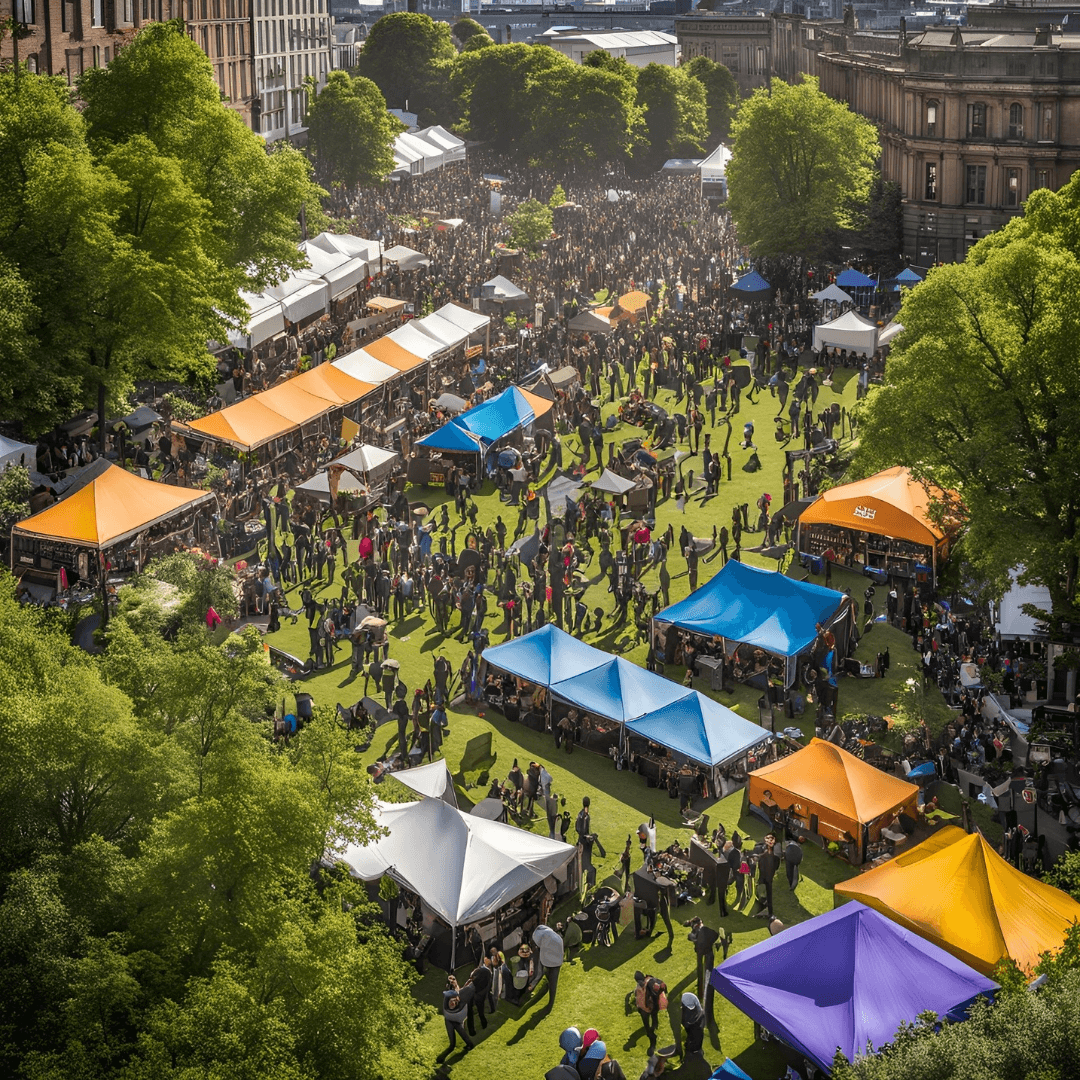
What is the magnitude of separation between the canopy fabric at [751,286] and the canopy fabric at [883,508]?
27053 millimetres

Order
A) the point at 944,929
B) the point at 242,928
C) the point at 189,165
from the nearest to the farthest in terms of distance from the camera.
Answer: the point at 242,928 < the point at 944,929 < the point at 189,165

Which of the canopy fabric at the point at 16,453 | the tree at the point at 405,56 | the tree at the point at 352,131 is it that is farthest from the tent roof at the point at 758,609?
the tree at the point at 405,56

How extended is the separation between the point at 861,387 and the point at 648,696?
893 inches

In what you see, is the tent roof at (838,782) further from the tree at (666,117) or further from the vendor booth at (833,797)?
the tree at (666,117)

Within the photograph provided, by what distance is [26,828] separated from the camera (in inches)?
711

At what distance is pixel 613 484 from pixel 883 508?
25.3 feet

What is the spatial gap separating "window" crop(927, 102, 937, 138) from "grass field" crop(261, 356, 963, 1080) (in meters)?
36.1

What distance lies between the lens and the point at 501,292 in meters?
57.7

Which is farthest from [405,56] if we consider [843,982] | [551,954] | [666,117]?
[843,982]

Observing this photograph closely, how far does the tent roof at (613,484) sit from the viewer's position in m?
37.5

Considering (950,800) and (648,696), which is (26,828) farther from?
(950,800)

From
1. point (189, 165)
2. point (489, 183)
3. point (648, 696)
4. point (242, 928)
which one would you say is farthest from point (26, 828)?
point (489, 183)

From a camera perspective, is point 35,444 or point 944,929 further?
point 35,444

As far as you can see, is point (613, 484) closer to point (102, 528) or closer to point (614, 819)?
point (102, 528)
